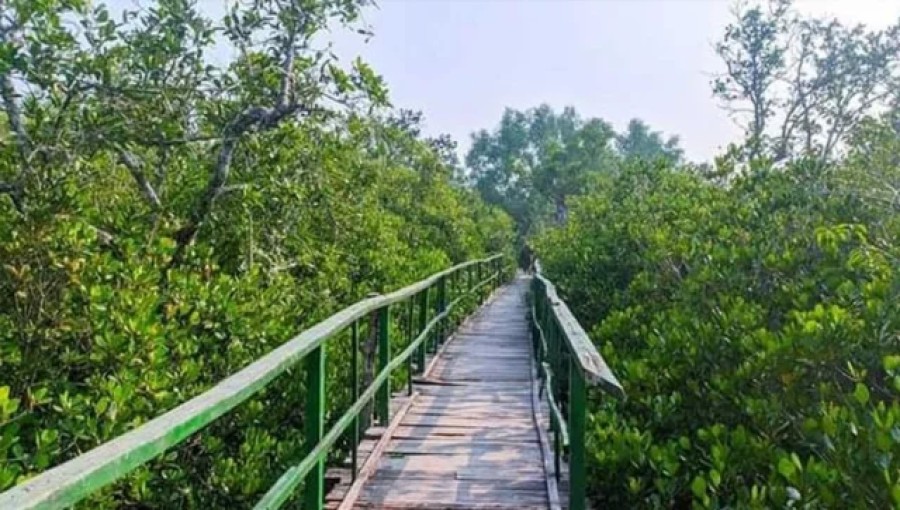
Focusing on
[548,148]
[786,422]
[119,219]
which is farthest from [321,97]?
[548,148]

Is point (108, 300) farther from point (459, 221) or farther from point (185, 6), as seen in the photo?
point (459, 221)

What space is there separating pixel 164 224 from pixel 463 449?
8.13 ft

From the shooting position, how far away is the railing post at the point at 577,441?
2805 mm

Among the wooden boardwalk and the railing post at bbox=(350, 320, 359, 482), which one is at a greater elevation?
the railing post at bbox=(350, 320, 359, 482)

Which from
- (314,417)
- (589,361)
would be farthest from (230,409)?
(589,361)

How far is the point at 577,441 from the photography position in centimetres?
283

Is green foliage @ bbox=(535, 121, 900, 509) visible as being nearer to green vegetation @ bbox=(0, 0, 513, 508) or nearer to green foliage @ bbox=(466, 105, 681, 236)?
green vegetation @ bbox=(0, 0, 513, 508)

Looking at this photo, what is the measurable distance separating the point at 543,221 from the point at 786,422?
39.7m

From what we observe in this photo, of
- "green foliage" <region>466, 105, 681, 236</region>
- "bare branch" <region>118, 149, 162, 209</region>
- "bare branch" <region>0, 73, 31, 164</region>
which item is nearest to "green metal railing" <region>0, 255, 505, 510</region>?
"bare branch" <region>118, 149, 162, 209</region>

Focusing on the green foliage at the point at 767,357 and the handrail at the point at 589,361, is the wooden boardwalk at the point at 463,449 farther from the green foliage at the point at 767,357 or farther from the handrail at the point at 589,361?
the handrail at the point at 589,361

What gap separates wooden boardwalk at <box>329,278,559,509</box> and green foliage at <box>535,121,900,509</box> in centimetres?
47

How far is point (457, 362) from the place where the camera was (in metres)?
A: 8.56

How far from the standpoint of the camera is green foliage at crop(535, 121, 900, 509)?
2.51 m

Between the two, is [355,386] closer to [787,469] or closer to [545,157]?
[787,469]
